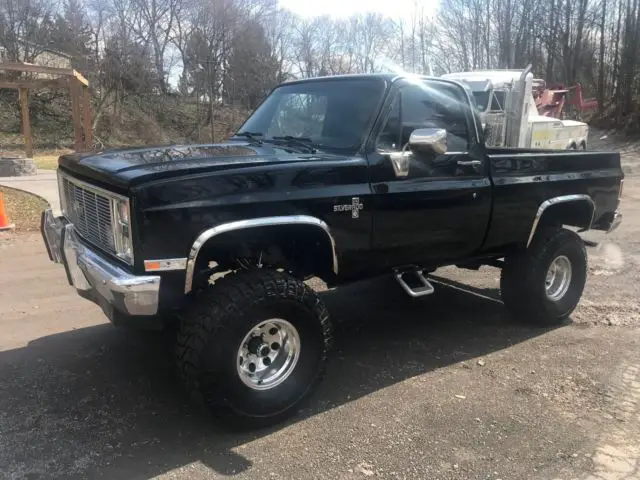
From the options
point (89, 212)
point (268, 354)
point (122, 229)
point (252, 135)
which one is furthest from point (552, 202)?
point (89, 212)

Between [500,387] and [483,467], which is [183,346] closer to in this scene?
[483,467]

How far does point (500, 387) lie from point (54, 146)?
2804cm

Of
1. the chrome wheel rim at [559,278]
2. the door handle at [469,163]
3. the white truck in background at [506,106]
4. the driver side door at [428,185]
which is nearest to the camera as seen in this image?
the driver side door at [428,185]

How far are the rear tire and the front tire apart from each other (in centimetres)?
217

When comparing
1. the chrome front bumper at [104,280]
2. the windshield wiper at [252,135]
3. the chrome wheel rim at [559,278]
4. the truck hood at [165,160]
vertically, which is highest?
the windshield wiper at [252,135]

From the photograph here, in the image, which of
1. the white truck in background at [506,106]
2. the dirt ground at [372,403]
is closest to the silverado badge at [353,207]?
the dirt ground at [372,403]

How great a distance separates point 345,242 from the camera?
3719mm

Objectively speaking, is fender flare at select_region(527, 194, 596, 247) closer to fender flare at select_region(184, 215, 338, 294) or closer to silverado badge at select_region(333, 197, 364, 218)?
silverado badge at select_region(333, 197, 364, 218)

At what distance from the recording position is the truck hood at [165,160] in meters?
3.15

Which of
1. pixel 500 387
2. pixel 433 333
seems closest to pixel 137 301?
pixel 500 387

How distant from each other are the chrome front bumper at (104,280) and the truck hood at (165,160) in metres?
0.42

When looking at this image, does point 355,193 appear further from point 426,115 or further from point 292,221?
point 426,115

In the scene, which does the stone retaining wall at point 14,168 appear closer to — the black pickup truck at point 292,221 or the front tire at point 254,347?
the black pickup truck at point 292,221

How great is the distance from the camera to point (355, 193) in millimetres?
3713
